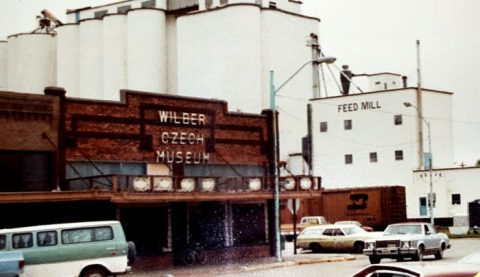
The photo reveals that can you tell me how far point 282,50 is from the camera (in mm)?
67188

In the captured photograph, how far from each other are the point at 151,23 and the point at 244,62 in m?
11.1

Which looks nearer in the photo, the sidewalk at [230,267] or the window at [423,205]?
the sidewalk at [230,267]

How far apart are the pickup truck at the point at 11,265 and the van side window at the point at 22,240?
3.37ft

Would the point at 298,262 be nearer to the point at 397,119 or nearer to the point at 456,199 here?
the point at 456,199

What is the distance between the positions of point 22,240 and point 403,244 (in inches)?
542

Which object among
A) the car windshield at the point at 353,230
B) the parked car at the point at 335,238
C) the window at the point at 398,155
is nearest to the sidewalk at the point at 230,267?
the parked car at the point at 335,238

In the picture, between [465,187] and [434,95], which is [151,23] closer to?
[434,95]

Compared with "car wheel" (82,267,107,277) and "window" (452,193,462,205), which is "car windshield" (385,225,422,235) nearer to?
"car wheel" (82,267,107,277)

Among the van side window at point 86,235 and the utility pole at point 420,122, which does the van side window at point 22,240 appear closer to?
the van side window at point 86,235

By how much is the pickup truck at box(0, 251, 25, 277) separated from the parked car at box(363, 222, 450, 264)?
12986mm

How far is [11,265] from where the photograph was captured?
818 inches

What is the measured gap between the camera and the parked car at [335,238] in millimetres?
37469

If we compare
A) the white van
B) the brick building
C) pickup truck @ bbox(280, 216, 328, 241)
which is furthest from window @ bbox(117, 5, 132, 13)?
the white van

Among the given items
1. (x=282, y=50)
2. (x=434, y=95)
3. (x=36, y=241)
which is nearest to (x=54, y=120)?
(x=36, y=241)
